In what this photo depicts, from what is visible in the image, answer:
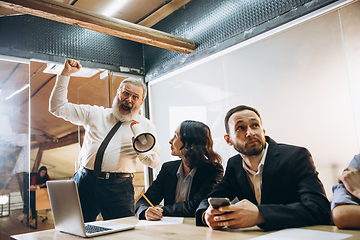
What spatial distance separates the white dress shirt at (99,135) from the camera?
2.93 m

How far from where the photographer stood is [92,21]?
305 cm

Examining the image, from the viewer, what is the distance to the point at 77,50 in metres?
4.07

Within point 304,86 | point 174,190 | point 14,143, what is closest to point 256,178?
point 174,190

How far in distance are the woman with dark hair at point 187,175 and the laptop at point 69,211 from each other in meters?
0.64

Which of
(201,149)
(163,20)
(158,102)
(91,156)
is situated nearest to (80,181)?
(91,156)

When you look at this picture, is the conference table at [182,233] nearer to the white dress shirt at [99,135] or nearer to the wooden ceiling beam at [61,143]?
the white dress shirt at [99,135]

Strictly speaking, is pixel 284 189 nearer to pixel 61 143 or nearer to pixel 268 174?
pixel 268 174

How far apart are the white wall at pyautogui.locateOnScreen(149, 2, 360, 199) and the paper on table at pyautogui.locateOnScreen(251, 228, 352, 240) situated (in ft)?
4.48

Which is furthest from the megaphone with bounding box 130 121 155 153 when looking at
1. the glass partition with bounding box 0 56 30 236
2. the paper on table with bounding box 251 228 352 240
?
the glass partition with bounding box 0 56 30 236

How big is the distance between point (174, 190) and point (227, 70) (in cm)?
159

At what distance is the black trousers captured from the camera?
2828 millimetres

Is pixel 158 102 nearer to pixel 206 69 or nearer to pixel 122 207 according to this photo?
pixel 206 69

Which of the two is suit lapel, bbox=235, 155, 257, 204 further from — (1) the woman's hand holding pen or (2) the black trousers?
(2) the black trousers

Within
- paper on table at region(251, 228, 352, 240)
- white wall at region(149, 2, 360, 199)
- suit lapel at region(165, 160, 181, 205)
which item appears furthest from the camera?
suit lapel at region(165, 160, 181, 205)
